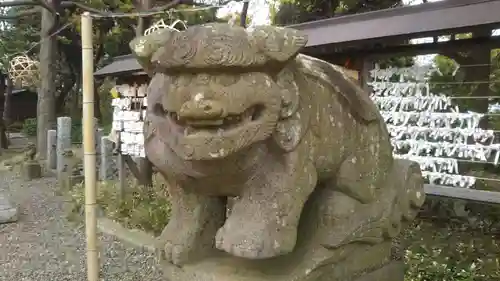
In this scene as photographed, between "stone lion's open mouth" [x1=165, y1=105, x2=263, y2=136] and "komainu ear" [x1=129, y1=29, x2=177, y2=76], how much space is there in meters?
0.21

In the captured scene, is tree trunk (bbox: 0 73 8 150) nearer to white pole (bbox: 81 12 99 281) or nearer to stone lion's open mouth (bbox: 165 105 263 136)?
white pole (bbox: 81 12 99 281)

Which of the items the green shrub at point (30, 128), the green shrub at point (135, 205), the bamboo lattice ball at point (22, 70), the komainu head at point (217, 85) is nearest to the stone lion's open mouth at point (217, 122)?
the komainu head at point (217, 85)

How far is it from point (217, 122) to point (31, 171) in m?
8.34

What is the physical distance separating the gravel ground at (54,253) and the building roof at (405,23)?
2277 millimetres

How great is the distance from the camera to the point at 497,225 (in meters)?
4.29

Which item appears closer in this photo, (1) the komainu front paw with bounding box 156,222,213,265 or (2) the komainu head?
(2) the komainu head

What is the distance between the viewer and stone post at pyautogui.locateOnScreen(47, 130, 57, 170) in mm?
9398

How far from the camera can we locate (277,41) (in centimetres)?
170

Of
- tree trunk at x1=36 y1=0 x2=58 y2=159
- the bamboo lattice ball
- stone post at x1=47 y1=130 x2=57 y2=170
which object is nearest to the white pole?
the bamboo lattice ball

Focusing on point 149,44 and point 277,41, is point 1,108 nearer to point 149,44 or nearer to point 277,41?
point 149,44

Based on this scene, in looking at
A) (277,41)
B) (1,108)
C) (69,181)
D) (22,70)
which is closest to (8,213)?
(69,181)

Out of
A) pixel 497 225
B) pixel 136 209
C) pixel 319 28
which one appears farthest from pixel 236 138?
pixel 136 209

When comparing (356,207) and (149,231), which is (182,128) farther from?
(149,231)

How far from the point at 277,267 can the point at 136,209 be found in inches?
148
